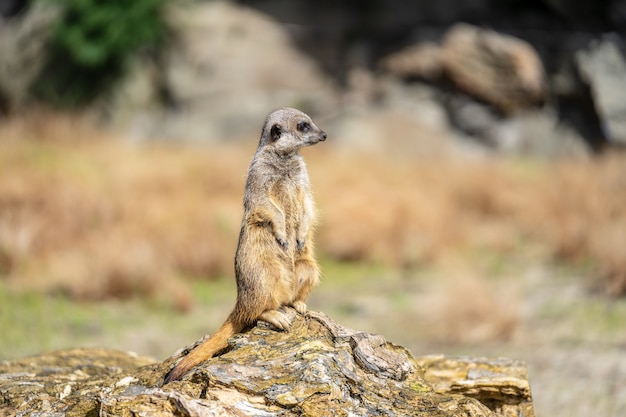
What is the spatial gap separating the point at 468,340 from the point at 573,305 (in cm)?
136

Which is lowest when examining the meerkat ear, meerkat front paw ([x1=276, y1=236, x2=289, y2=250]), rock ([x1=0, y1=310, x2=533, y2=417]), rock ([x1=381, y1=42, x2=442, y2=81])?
rock ([x1=0, y1=310, x2=533, y2=417])

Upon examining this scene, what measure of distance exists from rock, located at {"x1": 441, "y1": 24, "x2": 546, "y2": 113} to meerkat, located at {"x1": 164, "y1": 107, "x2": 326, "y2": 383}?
1197 centimetres

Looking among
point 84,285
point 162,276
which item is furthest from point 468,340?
point 84,285

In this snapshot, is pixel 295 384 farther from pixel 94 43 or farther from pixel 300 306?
pixel 94 43

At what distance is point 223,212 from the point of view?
419 inches

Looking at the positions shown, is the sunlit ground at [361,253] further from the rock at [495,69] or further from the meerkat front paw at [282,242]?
the meerkat front paw at [282,242]

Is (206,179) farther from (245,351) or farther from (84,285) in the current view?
(245,351)

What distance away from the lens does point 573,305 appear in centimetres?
769

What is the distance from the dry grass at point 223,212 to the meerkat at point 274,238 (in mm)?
4665

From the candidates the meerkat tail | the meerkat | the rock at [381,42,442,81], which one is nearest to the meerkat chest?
the meerkat

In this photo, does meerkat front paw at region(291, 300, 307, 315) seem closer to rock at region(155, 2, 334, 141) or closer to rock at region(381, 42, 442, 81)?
rock at region(155, 2, 334, 141)

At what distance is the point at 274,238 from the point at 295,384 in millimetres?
794

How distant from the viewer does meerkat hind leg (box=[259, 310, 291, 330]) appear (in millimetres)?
Answer: 3465

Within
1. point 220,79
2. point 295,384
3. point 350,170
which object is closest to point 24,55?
point 220,79
